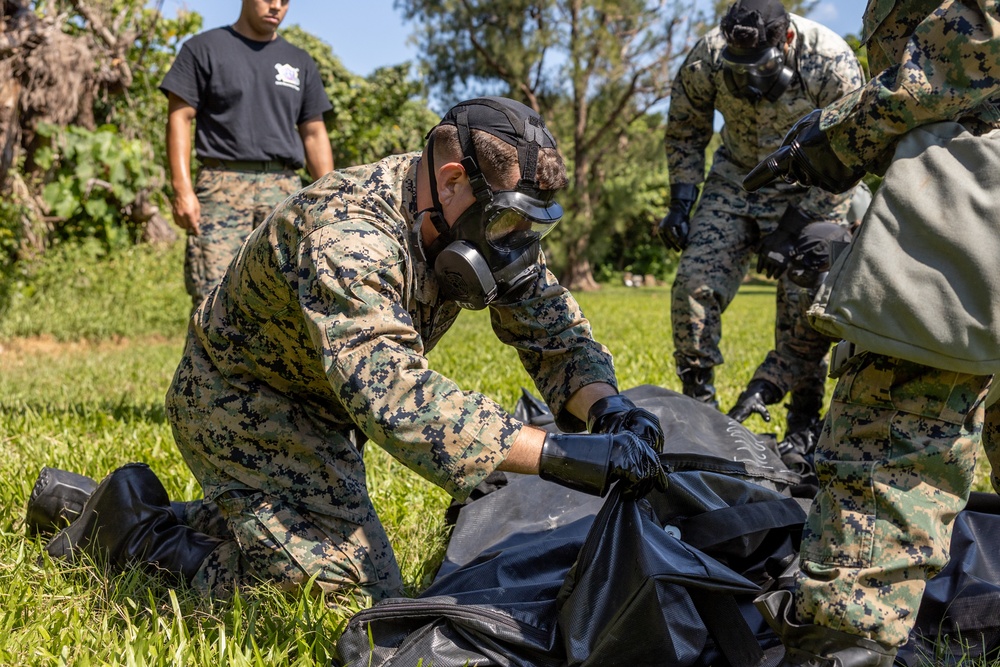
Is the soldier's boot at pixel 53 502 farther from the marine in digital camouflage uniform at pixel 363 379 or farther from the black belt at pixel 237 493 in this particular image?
the black belt at pixel 237 493

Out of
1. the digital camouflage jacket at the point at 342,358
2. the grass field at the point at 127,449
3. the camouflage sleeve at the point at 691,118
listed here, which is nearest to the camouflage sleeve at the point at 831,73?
the camouflage sleeve at the point at 691,118

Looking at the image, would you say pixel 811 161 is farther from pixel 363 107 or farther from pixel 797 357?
pixel 363 107

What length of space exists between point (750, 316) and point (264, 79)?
10001mm

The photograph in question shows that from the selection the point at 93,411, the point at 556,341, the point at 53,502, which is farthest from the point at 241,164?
the point at 556,341

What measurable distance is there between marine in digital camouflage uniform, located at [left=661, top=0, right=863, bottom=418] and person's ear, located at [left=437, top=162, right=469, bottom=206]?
6.82 feet

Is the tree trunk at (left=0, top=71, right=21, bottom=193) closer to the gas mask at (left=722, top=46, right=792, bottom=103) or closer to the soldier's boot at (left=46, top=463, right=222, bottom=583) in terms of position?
the soldier's boot at (left=46, top=463, right=222, bottom=583)

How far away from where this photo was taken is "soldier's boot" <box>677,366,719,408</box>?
428cm

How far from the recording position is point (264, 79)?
464 cm

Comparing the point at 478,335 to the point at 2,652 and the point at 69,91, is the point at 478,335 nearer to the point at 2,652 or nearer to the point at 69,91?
the point at 69,91

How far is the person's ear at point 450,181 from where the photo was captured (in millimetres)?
2180

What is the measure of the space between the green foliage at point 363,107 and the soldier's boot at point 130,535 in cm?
1231

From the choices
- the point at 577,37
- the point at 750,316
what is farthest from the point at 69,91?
the point at 577,37

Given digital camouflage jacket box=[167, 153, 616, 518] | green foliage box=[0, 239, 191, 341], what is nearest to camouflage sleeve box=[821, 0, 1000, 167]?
digital camouflage jacket box=[167, 153, 616, 518]

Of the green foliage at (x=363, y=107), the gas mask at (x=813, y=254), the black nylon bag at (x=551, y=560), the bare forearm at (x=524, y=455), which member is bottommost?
the black nylon bag at (x=551, y=560)
